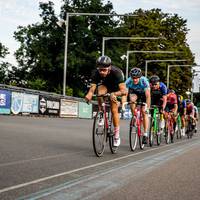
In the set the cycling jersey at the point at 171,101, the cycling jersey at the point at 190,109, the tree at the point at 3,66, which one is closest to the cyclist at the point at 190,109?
the cycling jersey at the point at 190,109

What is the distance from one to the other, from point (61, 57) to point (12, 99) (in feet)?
113

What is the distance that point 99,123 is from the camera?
378 inches

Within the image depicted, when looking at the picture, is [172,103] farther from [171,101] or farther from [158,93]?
[158,93]

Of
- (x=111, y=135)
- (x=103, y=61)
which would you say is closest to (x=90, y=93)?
(x=103, y=61)

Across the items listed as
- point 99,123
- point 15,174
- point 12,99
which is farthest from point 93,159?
point 12,99

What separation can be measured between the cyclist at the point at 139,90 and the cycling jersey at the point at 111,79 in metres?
1.90

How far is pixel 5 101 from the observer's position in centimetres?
2634

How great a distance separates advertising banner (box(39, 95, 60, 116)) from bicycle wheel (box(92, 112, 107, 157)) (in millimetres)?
21036

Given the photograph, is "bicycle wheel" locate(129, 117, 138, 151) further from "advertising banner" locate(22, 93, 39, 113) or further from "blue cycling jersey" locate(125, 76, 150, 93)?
"advertising banner" locate(22, 93, 39, 113)

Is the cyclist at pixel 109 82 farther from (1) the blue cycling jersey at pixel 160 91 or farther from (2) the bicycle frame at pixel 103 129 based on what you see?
(1) the blue cycling jersey at pixel 160 91

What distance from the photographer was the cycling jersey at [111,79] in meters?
9.64

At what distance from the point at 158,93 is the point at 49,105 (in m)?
18.4

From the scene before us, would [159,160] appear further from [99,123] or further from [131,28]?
[131,28]

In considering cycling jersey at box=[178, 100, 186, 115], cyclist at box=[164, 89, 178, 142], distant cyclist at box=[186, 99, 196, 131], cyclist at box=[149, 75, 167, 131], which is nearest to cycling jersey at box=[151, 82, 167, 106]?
cyclist at box=[149, 75, 167, 131]
